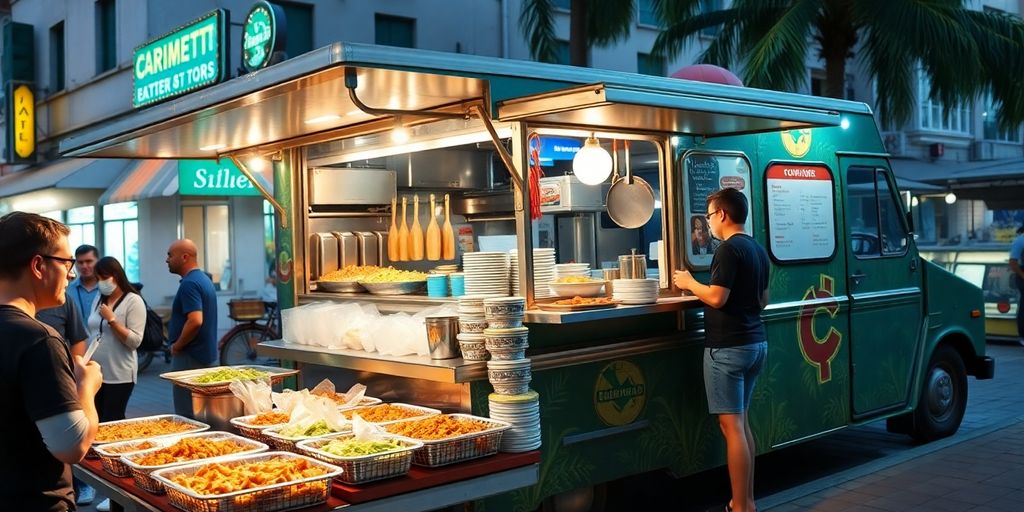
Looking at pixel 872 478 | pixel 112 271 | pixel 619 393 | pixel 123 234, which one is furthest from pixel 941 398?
pixel 123 234

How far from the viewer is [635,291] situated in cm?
555

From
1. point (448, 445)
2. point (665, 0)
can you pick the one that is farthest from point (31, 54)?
point (448, 445)

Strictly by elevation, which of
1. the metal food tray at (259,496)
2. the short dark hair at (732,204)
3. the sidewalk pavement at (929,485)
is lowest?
the sidewalk pavement at (929,485)

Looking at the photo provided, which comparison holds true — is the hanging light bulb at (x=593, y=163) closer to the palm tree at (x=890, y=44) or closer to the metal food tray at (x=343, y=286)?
the metal food tray at (x=343, y=286)

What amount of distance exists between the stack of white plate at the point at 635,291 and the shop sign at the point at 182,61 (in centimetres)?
851

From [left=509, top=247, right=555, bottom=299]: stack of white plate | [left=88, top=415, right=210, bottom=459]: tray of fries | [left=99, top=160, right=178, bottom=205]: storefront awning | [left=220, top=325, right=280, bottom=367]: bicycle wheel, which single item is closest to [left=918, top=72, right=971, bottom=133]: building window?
[left=220, top=325, right=280, bottom=367]: bicycle wheel

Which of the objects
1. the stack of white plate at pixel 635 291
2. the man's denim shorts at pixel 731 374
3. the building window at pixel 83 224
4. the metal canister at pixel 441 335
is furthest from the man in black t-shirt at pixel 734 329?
the building window at pixel 83 224

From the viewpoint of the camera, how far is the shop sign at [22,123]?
66.8ft

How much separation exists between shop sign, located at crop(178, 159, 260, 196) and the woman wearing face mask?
7.67 meters

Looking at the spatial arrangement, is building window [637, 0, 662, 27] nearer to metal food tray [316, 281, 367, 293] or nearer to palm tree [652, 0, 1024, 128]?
palm tree [652, 0, 1024, 128]

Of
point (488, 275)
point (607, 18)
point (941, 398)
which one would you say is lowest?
point (941, 398)

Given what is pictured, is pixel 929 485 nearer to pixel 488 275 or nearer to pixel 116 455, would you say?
pixel 488 275

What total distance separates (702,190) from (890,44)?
9826mm

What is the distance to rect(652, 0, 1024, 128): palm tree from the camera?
14.2m
